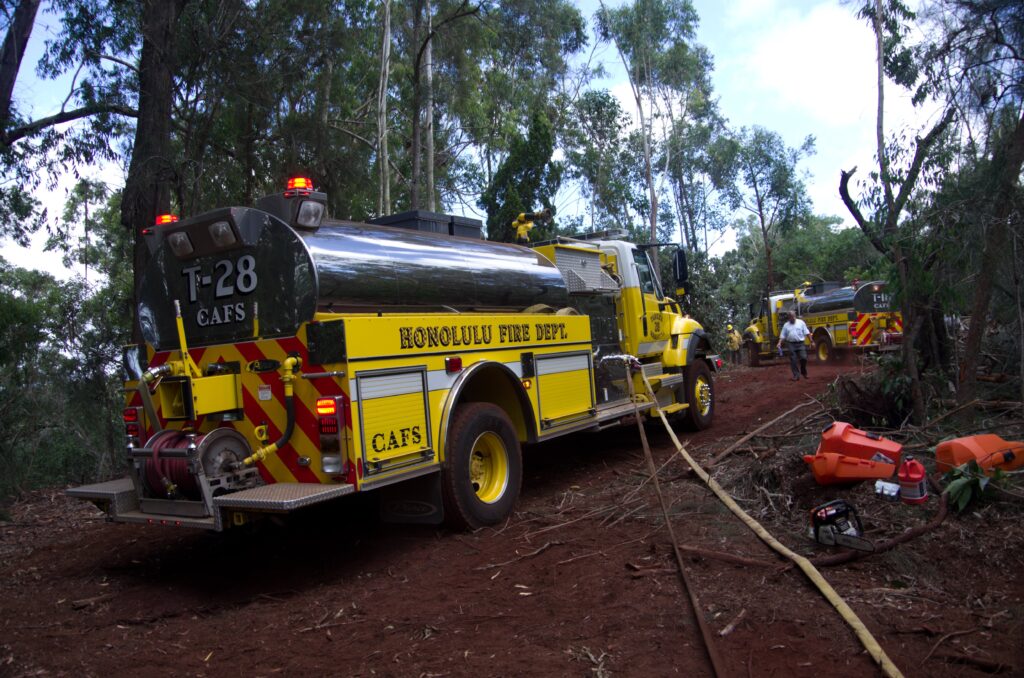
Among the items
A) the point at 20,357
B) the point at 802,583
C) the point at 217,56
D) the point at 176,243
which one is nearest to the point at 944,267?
the point at 802,583

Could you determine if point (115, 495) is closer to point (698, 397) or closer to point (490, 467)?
point (490, 467)

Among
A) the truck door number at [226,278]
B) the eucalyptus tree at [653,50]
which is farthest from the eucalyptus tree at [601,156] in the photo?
the truck door number at [226,278]

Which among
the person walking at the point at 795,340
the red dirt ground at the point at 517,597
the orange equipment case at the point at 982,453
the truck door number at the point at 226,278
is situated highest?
the truck door number at the point at 226,278

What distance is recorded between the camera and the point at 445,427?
5754mm

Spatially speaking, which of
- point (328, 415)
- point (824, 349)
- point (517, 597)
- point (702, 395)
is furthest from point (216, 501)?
point (824, 349)

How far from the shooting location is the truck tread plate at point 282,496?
4609 millimetres

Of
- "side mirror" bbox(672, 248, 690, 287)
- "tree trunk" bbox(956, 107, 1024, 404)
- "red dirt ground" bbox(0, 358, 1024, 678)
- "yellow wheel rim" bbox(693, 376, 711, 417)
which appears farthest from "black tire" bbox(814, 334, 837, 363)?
"red dirt ground" bbox(0, 358, 1024, 678)

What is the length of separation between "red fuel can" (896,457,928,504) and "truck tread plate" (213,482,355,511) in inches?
151

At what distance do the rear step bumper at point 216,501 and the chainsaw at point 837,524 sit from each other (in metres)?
3.10

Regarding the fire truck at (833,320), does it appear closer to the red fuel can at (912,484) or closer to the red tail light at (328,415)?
the red fuel can at (912,484)

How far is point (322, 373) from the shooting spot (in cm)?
505

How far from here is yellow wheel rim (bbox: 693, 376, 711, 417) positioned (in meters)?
10.4

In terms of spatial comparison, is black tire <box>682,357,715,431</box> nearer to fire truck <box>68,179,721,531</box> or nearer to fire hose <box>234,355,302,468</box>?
fire truck <box>68,179,721,531</box>

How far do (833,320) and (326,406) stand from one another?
1999 cm
